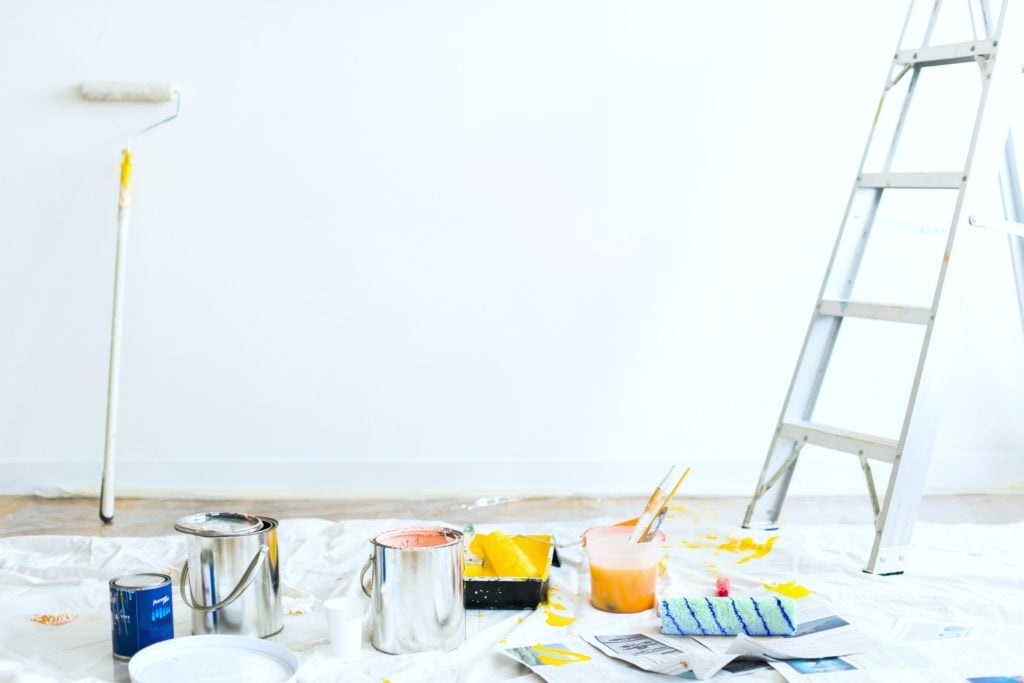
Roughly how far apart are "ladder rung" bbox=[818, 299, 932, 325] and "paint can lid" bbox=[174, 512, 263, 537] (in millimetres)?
1402

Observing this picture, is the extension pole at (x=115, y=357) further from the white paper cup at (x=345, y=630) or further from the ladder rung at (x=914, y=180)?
the ladder rung at (x=914, y=180)

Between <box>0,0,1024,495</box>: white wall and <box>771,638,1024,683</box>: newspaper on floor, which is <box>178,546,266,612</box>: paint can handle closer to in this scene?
<box>771,638,1024,683</box>: newspaper on floor

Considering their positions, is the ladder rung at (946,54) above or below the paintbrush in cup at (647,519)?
above

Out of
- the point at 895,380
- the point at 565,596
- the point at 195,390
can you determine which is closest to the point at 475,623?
the point at 565,596

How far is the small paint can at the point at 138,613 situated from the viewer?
4.81ft

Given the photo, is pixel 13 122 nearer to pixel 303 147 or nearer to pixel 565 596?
pixel 303 147

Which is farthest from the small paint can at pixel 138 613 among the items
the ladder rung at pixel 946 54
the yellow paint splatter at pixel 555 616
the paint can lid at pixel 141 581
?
the ladder rung at pixel 946 54

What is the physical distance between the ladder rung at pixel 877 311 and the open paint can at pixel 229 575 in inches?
54.7

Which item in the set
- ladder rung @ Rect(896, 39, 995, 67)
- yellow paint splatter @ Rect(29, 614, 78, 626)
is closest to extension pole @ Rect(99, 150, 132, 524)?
yellow paint splatter @ Rect(29, 614, 78, 626)

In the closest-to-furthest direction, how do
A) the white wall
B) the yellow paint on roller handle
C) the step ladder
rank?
1. the step ladder
2. the yellow paint on roller handle
3. the white wall

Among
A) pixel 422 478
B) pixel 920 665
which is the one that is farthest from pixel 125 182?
pixel 920 665

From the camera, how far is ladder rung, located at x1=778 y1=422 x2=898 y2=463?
2.15m

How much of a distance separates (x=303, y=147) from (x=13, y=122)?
0.74 metres

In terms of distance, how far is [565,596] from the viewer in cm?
185
